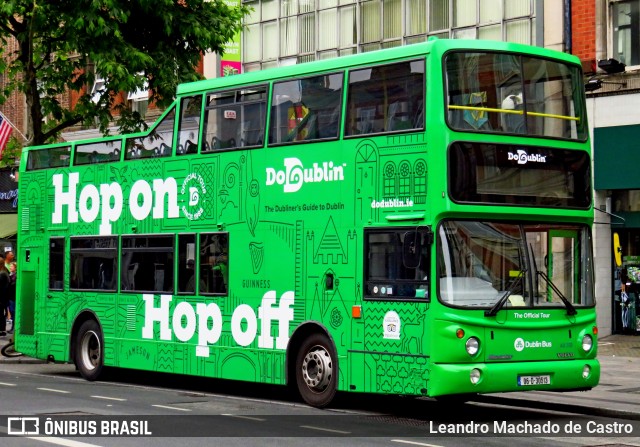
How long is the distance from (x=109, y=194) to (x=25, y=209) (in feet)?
8.98

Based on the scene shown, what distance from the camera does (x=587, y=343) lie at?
14.7 meters

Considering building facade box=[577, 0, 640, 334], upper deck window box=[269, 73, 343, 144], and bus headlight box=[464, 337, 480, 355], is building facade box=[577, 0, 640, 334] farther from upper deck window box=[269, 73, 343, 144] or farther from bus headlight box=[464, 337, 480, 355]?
bus headlight box=[464, 337, 480, 355]

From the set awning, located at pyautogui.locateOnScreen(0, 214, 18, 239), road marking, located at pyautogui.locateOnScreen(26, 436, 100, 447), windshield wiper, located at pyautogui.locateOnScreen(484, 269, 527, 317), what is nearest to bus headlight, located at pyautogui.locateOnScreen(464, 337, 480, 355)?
windshield wiper, located at pyautogui.locateOnScreen(484, 269, 527, 317)

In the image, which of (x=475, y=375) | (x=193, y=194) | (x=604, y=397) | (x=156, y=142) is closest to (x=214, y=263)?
(x=193, y=194)

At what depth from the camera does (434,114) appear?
13797 millimetres

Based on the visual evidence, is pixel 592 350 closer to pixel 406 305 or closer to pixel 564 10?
pixel 406 305

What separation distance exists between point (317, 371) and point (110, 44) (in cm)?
1103

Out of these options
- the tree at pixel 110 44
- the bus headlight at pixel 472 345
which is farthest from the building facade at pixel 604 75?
the bus headlight at pixel 472 345

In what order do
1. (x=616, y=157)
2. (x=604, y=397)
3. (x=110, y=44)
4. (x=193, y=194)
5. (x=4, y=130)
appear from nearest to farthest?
(x=604, y=397), (x=193, y=194), (x=110, y=44), (x=616, y=157), (x=4, y=130)

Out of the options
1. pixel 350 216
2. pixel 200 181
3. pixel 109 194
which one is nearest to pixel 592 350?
pixel 350 216

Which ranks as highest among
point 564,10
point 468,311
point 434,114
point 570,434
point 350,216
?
point 564,10

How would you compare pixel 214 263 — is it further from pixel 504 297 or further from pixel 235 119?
pixel 504 297

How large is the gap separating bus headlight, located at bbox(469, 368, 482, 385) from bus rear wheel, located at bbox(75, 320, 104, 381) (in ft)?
25.5

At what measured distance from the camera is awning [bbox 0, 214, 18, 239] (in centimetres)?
4134
